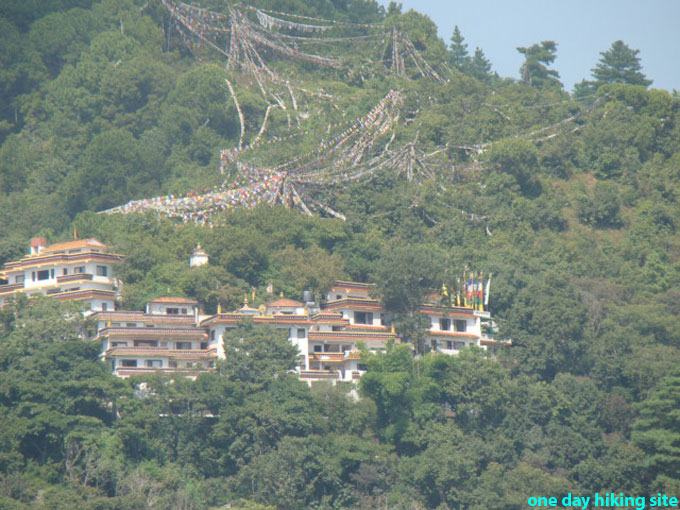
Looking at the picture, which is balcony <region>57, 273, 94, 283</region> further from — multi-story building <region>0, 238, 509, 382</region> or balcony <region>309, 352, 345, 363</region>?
balcony <region>309, 352, 345, 363</region>

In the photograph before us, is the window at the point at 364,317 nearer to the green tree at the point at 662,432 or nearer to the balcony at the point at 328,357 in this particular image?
the balcony at the point at 328,357

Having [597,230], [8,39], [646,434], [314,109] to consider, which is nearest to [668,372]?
[646,434]

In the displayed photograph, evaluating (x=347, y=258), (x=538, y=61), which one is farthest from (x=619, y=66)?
(x=347, y=258)

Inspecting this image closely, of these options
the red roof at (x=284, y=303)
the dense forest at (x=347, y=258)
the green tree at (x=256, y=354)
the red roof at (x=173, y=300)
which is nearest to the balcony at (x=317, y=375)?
the green tree at (x=256, y=354)

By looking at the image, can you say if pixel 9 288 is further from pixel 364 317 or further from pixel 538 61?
pixel 538 61

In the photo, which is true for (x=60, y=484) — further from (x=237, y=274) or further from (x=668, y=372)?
(x=668, y=372)

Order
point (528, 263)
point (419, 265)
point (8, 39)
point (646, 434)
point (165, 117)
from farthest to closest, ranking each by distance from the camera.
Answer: point (8, 39)
point (165, 117)
point (528, 263)
point (419, 265)
point (646, 434)
